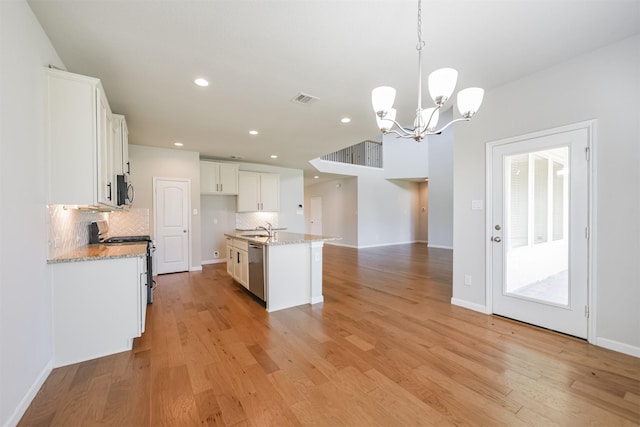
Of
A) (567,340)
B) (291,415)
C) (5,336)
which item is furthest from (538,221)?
(5,336)

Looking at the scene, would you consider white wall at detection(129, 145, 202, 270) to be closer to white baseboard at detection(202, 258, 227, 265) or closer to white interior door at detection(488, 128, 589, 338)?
white baseboard at detection(202, 258, 227, 265)

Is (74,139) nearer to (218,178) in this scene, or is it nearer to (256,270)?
(256,270)

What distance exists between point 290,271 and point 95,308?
1.96 meters

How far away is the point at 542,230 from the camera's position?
281 centimetres

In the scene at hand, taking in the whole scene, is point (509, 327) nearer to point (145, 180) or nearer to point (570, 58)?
point (570, 58)

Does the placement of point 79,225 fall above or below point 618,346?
above

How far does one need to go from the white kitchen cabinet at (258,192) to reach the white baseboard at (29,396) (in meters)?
4.64

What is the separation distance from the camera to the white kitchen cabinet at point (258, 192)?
648 centimetres

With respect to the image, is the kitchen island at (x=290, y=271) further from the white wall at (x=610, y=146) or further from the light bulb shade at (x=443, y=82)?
the white wall at (x=610, y=146)

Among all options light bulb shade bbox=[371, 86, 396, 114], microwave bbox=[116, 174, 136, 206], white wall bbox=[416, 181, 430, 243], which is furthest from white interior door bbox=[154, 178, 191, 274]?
white wall bbox=[416, 181, 430, 243]

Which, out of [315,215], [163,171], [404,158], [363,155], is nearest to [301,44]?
[163,171]

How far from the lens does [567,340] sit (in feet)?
8.15

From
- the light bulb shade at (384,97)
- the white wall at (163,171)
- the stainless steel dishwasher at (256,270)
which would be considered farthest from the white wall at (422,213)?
the light bulb shade at (384,97)

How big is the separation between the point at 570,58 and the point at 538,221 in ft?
5.14
